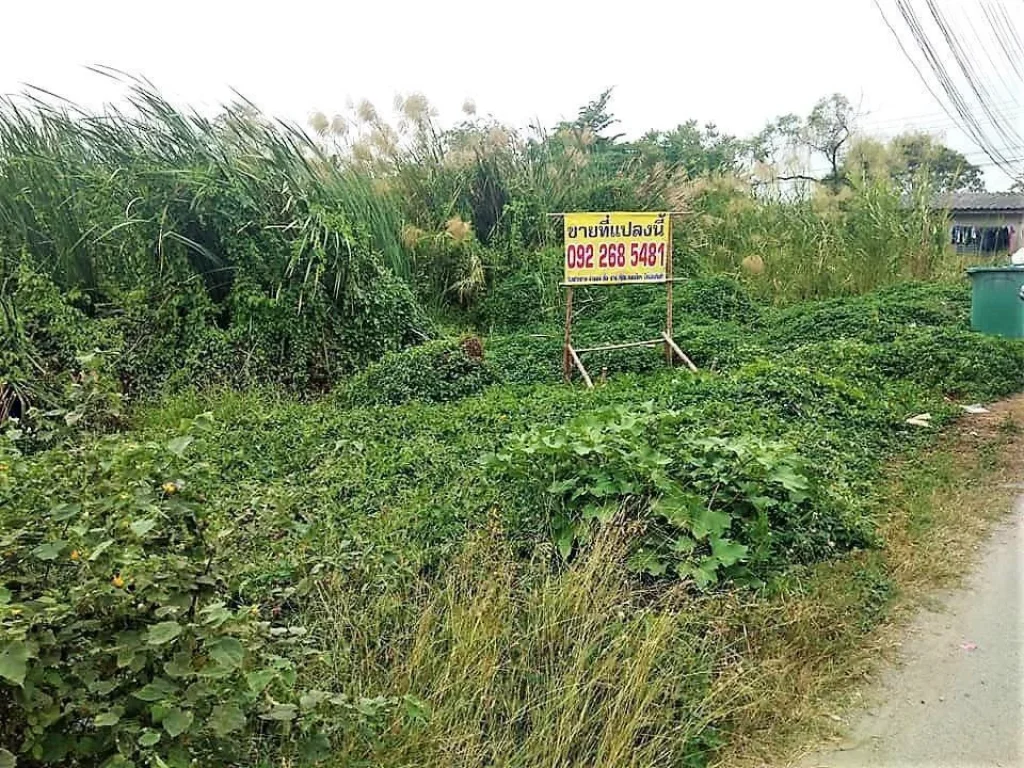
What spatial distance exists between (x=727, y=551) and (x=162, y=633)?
6.20 ft

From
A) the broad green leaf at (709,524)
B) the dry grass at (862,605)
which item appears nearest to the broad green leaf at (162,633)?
the dry grass at (862,605)

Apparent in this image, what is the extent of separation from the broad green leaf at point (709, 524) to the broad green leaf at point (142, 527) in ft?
5.99

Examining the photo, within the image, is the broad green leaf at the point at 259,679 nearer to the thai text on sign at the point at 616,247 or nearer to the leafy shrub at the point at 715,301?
the thai text on sign at the point at 616,247

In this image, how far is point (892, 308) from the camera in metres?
8.09

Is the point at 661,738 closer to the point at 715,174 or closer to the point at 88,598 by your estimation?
the point at 88,598

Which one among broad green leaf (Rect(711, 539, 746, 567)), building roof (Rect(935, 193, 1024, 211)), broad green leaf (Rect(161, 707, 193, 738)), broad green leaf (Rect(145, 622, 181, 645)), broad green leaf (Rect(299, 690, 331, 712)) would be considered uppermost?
building roof (Rect(935, 193, 1024, 211))

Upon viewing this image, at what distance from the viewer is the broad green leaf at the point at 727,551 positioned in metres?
2.81

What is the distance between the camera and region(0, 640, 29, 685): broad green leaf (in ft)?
4.55

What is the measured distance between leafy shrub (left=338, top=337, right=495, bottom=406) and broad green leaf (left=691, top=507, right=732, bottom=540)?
320 centimetres

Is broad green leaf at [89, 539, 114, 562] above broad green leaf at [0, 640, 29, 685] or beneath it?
above

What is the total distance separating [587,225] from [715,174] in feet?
21.9

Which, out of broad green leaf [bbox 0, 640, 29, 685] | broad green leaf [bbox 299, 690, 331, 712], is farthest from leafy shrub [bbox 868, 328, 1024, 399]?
broad green leaf [bbox 0, 640, 29, 685]

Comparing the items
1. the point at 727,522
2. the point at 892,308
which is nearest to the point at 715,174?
the point at 892,308

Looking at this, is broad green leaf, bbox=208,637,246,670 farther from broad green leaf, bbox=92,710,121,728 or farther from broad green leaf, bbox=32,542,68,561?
broad green leaf, bbox=32,542,68,561
